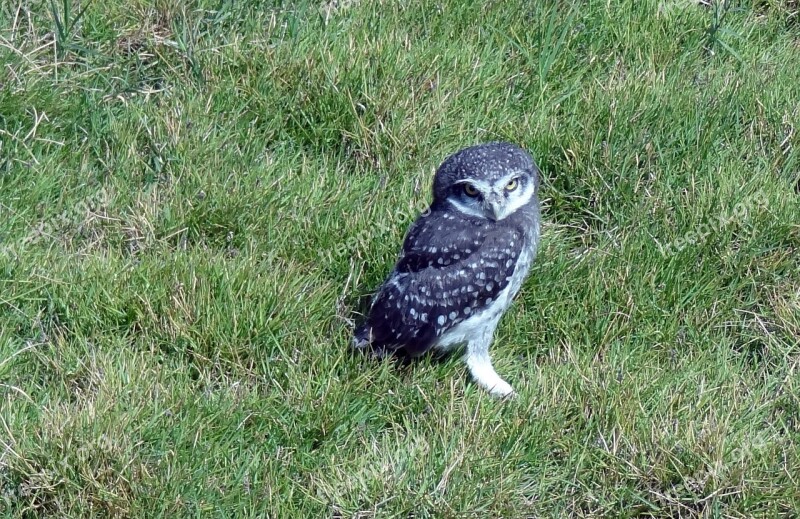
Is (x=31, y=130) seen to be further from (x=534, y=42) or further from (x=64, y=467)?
Result: (x=534, y=42)

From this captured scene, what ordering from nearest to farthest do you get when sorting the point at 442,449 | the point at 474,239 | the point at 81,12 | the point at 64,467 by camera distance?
the point at 64,467, the point at 442,449, the point at 474,239, the point at 81,12

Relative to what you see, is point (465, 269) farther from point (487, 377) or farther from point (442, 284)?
point (487, 377)

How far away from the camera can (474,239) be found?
4.36 meters

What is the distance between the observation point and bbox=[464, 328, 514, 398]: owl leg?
4.36 m

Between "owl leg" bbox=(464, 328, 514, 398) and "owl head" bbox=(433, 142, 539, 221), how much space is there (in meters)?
0.52

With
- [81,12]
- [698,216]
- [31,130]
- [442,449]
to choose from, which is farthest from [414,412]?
[81,12]

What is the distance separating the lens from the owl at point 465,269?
4316mm

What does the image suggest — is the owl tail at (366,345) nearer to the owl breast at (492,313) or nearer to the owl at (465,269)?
the owl at (465,269)

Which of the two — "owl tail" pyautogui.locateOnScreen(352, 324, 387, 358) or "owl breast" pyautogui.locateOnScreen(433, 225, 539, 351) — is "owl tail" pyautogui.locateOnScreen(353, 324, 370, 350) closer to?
"owl tail" pyautogui.locateOnScreen(352, 324, 387, 358)

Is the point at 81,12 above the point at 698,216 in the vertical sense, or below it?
above

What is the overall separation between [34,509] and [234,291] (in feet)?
3.96

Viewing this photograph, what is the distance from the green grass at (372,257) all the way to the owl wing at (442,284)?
16cm

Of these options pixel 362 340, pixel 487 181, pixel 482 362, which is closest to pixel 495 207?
pixel 487 181

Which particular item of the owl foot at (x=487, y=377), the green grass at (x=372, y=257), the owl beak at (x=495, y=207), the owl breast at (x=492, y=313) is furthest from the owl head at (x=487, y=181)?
the owl foot at (x=487, y=377)
